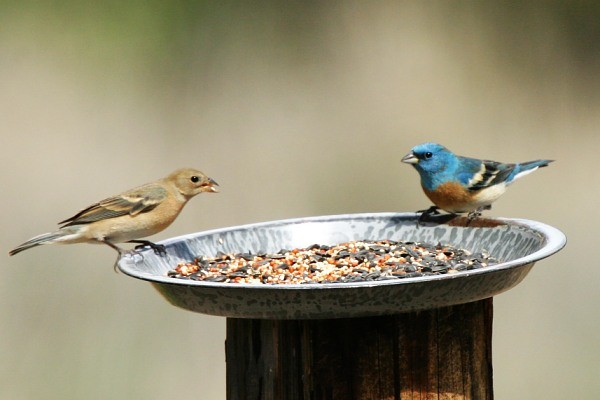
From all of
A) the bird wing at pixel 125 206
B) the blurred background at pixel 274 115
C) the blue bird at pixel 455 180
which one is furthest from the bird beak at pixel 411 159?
the blurred background at pixel 274 115

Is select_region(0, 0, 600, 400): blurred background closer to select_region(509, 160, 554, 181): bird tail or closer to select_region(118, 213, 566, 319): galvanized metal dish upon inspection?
select_region(509, 160, 554, 181): bird tail

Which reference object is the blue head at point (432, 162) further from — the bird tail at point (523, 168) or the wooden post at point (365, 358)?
the wooden post at point (365, 358)

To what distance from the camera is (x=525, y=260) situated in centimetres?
349

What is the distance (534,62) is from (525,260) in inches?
209

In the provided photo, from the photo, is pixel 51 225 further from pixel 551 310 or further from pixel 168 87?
pixel 551 310

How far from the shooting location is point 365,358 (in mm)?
3498

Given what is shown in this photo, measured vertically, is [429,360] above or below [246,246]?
below

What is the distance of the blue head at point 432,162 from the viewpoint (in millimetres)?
5762

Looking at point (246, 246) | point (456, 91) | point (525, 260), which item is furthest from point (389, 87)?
point (525, 260)

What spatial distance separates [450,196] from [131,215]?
1709mm

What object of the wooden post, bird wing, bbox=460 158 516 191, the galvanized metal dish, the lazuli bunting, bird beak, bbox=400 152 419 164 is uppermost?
bird beak, bbox=400 152 419 164

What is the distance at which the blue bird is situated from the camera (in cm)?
570

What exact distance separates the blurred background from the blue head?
169 cm

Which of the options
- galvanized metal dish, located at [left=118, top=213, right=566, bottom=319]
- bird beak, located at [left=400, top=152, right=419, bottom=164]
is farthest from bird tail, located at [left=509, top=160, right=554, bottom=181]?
galvanized metal dish, located at [left=118, top=213, right=566, bottom=319]
